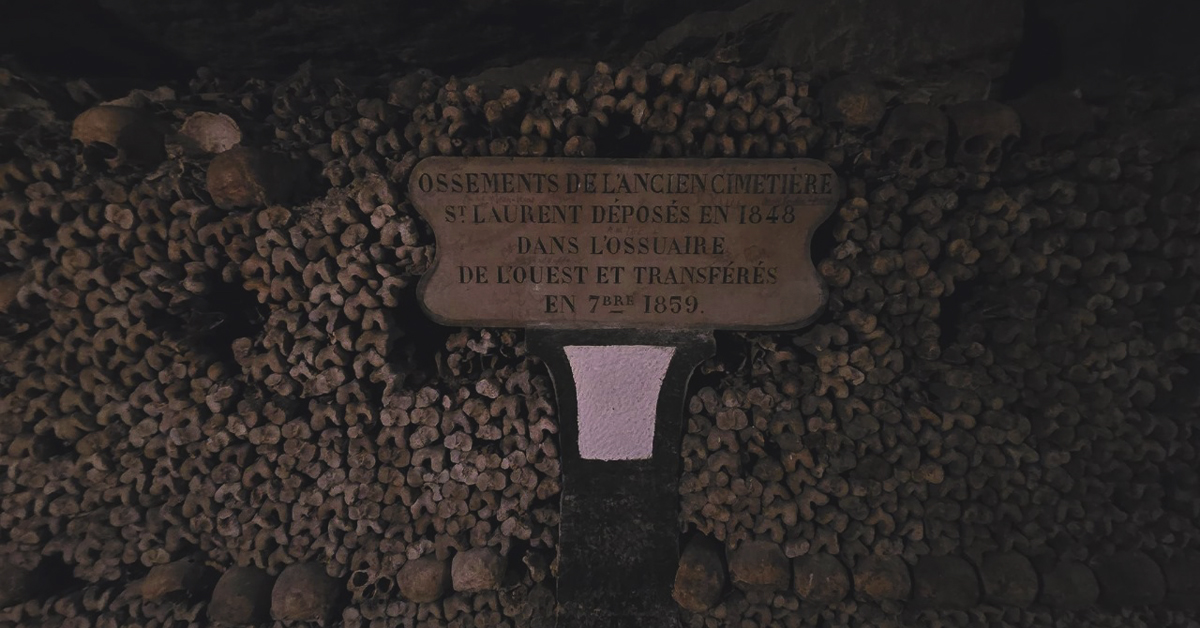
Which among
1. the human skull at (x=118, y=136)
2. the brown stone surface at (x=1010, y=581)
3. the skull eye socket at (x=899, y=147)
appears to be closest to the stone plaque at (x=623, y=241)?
the skull eye socket at (x=899, y=147)

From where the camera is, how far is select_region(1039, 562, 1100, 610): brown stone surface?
2477 mm

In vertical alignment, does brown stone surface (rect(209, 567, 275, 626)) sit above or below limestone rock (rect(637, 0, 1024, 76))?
below

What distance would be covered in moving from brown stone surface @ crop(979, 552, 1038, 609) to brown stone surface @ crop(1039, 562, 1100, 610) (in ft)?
0.20

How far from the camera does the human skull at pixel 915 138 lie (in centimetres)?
222

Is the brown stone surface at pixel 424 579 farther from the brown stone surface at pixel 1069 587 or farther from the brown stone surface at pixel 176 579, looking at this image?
the brown stone surface at pixel 1069 587

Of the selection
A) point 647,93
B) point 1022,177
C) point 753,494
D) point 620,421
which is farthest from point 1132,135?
point 620,421

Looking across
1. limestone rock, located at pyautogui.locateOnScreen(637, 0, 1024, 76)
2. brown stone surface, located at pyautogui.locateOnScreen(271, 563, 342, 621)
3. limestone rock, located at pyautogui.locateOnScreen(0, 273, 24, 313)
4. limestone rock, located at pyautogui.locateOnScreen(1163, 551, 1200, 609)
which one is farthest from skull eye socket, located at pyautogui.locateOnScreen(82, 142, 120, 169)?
limestone rock, located at pyautogui.locateOnScreen(1163, 551, 1200, 609)

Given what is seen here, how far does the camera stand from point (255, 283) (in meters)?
2.42

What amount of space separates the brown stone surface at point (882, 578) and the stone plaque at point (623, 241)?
3.91 feet

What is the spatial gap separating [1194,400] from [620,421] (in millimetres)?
2657

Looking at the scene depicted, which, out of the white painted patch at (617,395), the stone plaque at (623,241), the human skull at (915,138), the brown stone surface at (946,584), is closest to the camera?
the human skull at (915,138)

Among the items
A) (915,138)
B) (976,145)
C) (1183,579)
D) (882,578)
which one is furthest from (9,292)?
(1183,579)

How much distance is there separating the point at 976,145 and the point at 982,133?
6 cm

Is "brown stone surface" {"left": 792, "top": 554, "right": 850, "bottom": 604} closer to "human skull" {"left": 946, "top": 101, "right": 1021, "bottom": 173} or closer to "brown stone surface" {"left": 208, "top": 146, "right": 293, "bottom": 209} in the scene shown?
"human skull" {"left": 946, "top": 101, "right": 1021, "bottom": 173}
